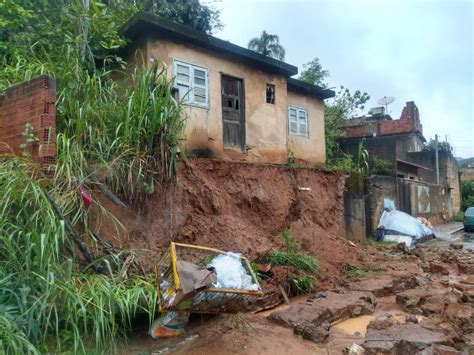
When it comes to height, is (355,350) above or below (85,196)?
below

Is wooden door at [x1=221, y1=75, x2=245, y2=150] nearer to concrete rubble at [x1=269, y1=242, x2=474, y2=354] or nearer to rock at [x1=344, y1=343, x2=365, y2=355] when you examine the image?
concrete rubble at [x1=269, y1=242, x2=474, y2=354]

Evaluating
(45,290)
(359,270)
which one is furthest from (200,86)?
(45,290)

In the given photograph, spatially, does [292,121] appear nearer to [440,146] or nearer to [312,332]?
[312,332]

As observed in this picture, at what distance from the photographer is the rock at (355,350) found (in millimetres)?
4180

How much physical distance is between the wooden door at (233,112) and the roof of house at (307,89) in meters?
2.48

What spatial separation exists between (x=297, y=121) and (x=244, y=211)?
5299 millimetres

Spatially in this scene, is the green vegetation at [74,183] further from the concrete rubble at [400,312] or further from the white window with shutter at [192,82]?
the concrete rubble at [400,312]

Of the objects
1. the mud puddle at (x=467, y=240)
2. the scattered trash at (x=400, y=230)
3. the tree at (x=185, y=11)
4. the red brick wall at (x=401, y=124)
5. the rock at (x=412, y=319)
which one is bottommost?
the mud puddle at (x=467, y=240)

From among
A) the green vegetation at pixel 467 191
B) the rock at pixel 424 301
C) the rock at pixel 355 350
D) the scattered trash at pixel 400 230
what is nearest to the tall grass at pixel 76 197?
the rock at pixel 355 350

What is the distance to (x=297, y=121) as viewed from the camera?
12352mm

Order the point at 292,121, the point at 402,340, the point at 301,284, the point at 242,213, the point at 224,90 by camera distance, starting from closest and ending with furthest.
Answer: the point at 402,340 → the point at 301,284 → the point at 242,213 → the point at 224,90 → the point at 292,121

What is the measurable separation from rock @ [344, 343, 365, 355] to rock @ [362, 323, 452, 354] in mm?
63

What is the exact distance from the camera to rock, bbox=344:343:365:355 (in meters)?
4.18

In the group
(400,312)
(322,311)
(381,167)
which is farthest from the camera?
(381,167)
